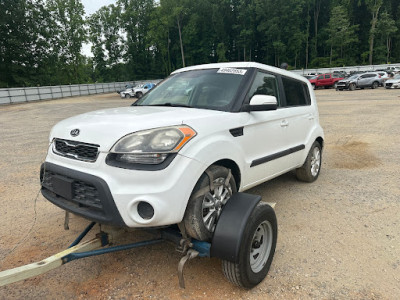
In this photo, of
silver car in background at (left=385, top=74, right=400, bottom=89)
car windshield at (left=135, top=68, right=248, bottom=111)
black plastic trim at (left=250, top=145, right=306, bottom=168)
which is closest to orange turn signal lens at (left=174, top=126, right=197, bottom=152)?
car windshield at (left=135, top=68, right=248, bottom=111)

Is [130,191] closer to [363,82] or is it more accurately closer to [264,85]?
[264,85]

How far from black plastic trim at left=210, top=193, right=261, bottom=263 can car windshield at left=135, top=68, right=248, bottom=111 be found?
1.04m

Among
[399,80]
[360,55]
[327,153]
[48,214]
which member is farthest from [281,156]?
[360,55]

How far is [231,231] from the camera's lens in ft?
7.38

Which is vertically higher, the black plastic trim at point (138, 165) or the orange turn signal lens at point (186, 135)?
the orange turn signal lens at point (186, 135)

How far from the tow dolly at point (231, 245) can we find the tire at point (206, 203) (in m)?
0.09

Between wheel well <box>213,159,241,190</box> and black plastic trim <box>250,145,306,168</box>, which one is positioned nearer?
wheel well <box>213,159,241,190</box>

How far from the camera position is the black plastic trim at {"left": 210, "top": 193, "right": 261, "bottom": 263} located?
87.0 inches

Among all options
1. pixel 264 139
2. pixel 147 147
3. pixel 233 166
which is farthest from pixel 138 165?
pixel 264 139

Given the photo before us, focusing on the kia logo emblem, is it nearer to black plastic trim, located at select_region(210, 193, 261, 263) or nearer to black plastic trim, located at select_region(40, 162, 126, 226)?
black plastic trim, located at select_region(40, 162, 126, 226)

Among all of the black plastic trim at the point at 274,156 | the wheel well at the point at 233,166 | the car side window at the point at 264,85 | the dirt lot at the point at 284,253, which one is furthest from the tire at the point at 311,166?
the wheel well at the point at 233,166

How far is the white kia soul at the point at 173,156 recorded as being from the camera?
7.03 ft

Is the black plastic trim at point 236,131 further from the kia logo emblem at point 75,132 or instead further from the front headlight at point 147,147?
the kia logo emblem at point 75,132

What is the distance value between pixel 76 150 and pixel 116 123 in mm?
426
